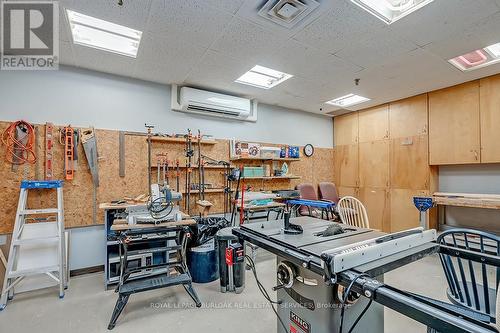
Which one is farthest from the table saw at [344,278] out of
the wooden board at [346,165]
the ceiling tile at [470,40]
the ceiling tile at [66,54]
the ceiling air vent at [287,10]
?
the wooden board at [346,165]

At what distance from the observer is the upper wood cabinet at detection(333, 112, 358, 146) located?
17.9 feet

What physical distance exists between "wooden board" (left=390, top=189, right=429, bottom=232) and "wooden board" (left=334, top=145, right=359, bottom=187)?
0.90 m

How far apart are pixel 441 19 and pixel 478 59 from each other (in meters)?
1.51

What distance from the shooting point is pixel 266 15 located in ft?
7.23

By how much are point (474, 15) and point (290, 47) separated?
5.43 feet

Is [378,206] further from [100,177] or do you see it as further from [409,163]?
[100,177]

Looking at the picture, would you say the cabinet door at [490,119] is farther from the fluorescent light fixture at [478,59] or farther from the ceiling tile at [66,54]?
the ceiling tile at [66,54]

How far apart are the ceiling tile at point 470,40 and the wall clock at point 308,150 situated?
9.15 ft

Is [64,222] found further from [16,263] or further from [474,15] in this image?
[474,15]

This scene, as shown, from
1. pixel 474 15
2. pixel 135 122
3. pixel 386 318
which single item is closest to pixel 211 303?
pixel 386 318

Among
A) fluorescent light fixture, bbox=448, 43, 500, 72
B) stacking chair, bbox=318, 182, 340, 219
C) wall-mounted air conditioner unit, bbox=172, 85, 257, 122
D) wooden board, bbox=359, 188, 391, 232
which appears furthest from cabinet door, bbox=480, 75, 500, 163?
wall-mounted air conditioner unit, bbox=172, 85, 257, 122

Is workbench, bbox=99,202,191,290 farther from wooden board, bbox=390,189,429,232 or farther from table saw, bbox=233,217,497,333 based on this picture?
wooden board, bbox=390,189,429,232

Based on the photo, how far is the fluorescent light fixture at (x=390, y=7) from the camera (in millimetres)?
2070

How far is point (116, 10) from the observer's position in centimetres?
212
